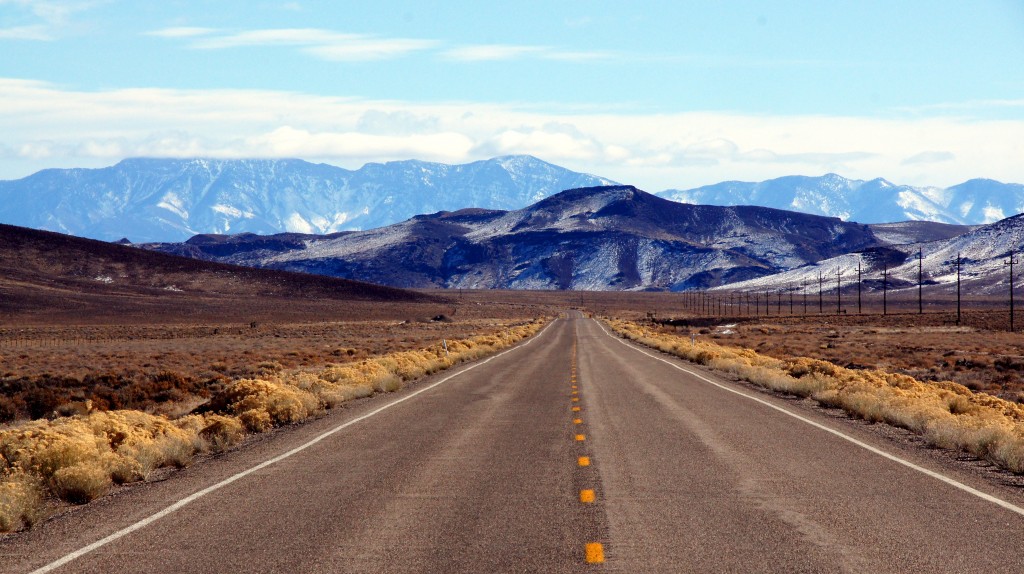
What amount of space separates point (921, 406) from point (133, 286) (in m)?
136

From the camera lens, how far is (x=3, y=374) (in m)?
37.6

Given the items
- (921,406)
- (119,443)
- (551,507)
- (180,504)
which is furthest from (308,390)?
(551,507)

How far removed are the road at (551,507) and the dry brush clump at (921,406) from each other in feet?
2.91

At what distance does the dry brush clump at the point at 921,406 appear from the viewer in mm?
13148

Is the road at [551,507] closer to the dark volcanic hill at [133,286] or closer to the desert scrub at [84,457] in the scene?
the desert scrub at [84,457]

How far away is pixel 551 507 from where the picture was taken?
9.57 m

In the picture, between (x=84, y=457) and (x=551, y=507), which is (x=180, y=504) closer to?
(x=84, y=457)

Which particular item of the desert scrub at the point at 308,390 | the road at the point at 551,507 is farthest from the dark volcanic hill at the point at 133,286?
the road at the point at 551,507

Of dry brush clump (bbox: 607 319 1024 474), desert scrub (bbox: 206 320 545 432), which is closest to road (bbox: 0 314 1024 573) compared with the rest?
dry brush clump (bbox: 607 319 1024 474)

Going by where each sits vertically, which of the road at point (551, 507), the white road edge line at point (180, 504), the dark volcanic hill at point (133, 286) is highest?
the dark volcanic hill at point (133, 286)

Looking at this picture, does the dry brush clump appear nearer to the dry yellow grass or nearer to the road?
the road

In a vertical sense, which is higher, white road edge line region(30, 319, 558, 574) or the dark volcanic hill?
the dark volcanic hill

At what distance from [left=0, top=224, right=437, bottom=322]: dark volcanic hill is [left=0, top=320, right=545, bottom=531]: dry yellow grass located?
95359mm

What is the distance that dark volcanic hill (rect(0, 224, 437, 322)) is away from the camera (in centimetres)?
11375
